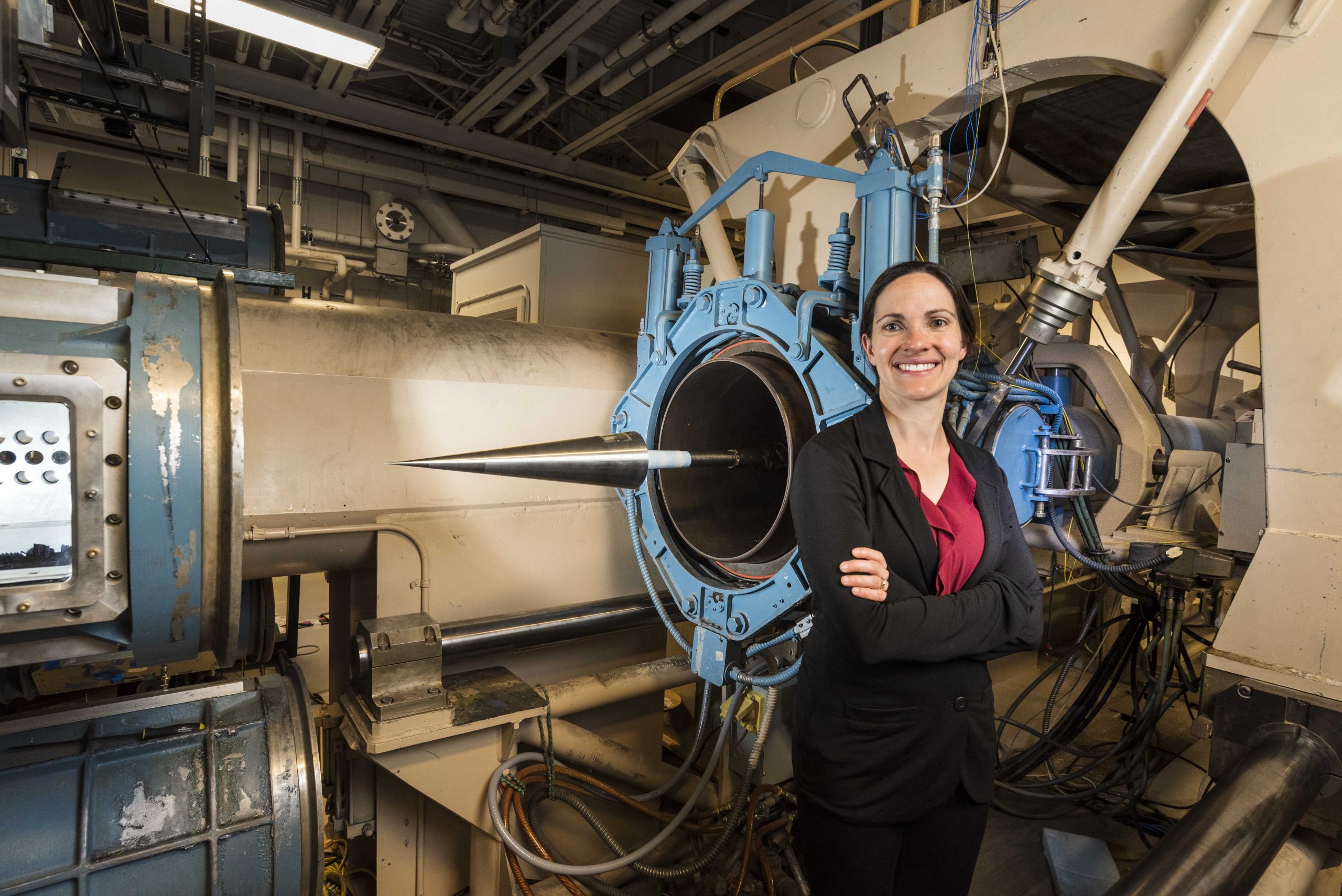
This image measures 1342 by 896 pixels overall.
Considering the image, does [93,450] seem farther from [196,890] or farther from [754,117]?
[754,117]

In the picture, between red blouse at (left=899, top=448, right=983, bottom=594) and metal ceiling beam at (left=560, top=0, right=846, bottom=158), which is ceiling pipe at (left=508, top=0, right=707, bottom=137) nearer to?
metal ceiling beam at (left=560, top=0, right=846, bottom=158)

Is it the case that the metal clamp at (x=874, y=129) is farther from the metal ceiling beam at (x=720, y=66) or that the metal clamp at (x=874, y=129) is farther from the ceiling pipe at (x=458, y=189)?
the ceiling pipe at (x=458, y=189)

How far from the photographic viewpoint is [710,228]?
2025mm

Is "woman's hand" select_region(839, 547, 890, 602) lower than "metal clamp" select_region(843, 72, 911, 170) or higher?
lower

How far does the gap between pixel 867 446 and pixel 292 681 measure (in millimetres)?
1236

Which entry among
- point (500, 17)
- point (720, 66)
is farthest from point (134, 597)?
point (720, 66)

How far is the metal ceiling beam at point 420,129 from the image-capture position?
403cm

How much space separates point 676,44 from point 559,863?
350 centimetres

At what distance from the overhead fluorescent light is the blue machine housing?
1964mm

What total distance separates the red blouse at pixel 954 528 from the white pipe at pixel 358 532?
1172 mm

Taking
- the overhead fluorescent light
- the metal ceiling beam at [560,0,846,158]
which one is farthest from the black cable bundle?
the overhead fluorescent light

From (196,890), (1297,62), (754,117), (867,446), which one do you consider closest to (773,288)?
(867,446)

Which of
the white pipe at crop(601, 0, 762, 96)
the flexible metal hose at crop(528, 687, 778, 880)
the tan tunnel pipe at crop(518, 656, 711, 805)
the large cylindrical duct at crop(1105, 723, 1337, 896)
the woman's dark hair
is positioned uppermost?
the white pipe at crop(601, 0, 762, 96)

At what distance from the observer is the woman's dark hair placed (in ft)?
3.68
